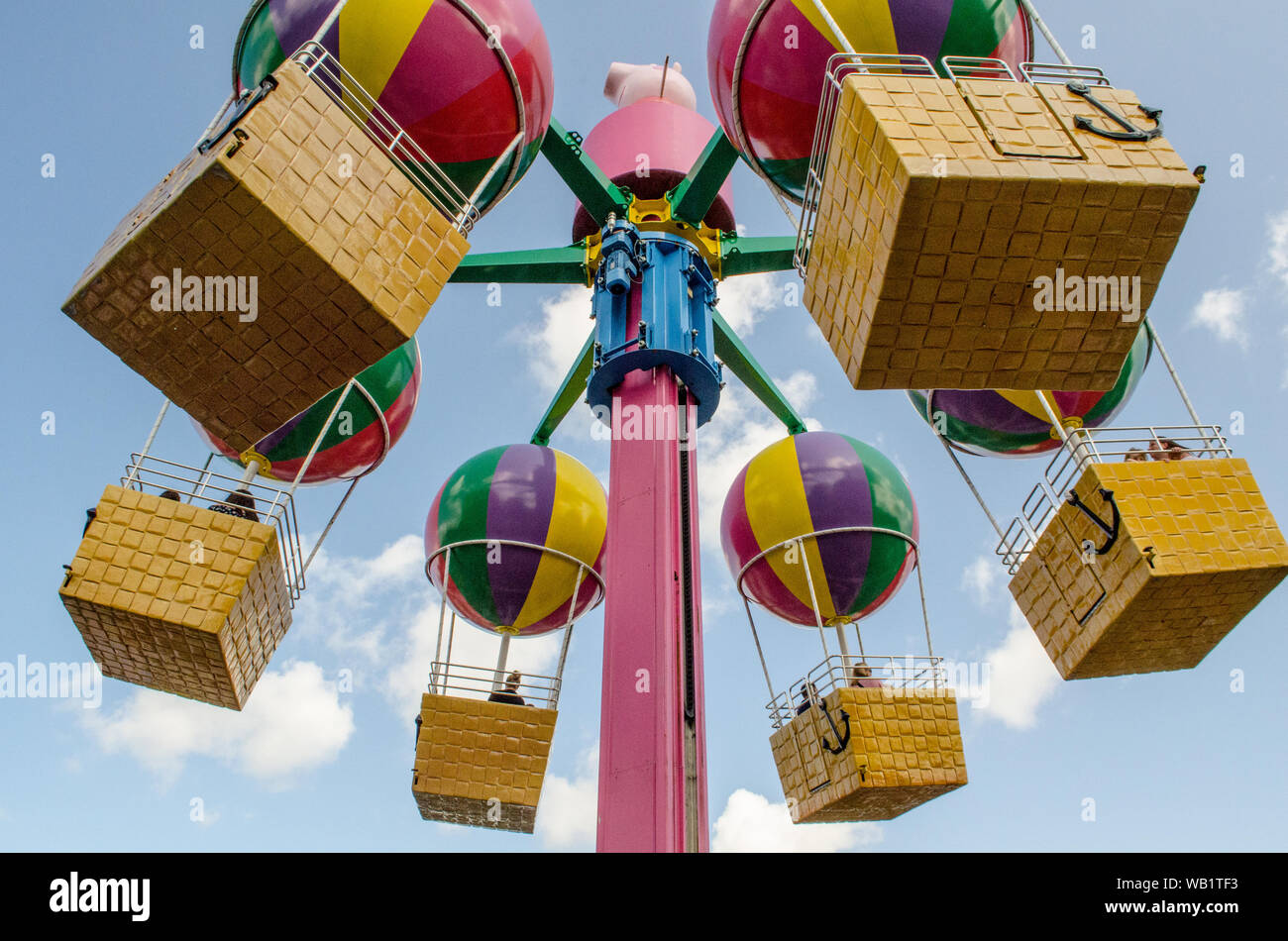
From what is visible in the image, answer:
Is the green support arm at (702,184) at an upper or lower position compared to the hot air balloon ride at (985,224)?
upper

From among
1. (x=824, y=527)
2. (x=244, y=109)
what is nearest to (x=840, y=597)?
(x=824, y=527)

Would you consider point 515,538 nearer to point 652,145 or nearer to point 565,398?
point 565,398

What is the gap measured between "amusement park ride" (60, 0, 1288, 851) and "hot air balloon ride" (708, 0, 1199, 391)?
16mm

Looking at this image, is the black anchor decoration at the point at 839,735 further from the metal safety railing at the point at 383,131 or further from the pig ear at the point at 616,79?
the pig ear at the point at 616,79

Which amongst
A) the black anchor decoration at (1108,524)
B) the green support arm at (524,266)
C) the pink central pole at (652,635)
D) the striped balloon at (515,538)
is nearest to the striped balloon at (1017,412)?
the black anchor decoration at (1108,524)

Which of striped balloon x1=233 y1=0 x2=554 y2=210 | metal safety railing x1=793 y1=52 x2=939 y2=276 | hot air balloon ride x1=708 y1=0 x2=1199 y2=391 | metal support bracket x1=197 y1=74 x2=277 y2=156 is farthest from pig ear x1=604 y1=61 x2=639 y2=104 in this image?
metal support bracket x1=197 y1=74 x2=277 y2=156

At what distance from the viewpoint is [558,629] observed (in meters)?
8.18

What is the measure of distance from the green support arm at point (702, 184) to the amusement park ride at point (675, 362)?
0.10ft

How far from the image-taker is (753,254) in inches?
330

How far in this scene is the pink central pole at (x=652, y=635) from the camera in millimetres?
5094

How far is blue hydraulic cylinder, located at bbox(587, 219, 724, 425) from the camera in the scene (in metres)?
6.79

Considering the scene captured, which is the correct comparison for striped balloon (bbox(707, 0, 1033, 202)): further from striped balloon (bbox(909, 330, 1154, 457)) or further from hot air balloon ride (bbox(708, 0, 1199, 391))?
striped balloon (bbox(909, 330, 1154, 457))

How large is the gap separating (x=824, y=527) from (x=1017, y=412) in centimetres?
174

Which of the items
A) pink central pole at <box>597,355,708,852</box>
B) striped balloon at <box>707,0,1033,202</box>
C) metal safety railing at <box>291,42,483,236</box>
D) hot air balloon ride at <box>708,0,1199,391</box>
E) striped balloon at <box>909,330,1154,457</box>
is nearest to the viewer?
hot air balloon ride at <box>708,0,1199,391</box>
